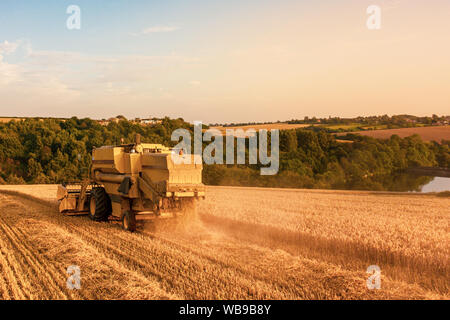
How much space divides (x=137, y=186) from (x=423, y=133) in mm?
47556

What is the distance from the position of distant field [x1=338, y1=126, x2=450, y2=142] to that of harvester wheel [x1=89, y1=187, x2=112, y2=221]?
4393cm

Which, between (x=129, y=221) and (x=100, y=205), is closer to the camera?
(x=129, y=221)

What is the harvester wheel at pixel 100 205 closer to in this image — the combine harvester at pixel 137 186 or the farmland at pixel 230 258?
the combine harvester at pixel 137 186

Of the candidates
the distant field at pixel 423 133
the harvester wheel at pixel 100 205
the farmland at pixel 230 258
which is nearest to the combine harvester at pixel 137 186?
the harvester wheel at pixel 100 205

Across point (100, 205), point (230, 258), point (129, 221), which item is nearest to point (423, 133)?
point (100, 205)

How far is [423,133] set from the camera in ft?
162

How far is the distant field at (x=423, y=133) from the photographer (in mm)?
48156

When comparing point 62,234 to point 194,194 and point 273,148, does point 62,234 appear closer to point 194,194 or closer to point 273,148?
point 194,194

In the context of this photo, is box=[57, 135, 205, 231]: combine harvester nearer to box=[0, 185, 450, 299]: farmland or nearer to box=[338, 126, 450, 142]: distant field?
box=[0, 185, 450, 299]: farmland

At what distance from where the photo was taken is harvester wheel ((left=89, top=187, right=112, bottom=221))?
12.4 metres

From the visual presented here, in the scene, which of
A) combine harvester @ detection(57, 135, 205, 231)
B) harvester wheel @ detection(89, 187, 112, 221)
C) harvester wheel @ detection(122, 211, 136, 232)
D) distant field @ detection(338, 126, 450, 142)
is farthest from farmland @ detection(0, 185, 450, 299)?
distant field @ detection(338, 126, 450, 142)

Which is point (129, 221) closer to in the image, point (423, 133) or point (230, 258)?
point (230, 258)

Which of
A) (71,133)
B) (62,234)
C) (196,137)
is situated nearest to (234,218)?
(62,234)

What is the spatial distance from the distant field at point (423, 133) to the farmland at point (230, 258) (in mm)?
40599
